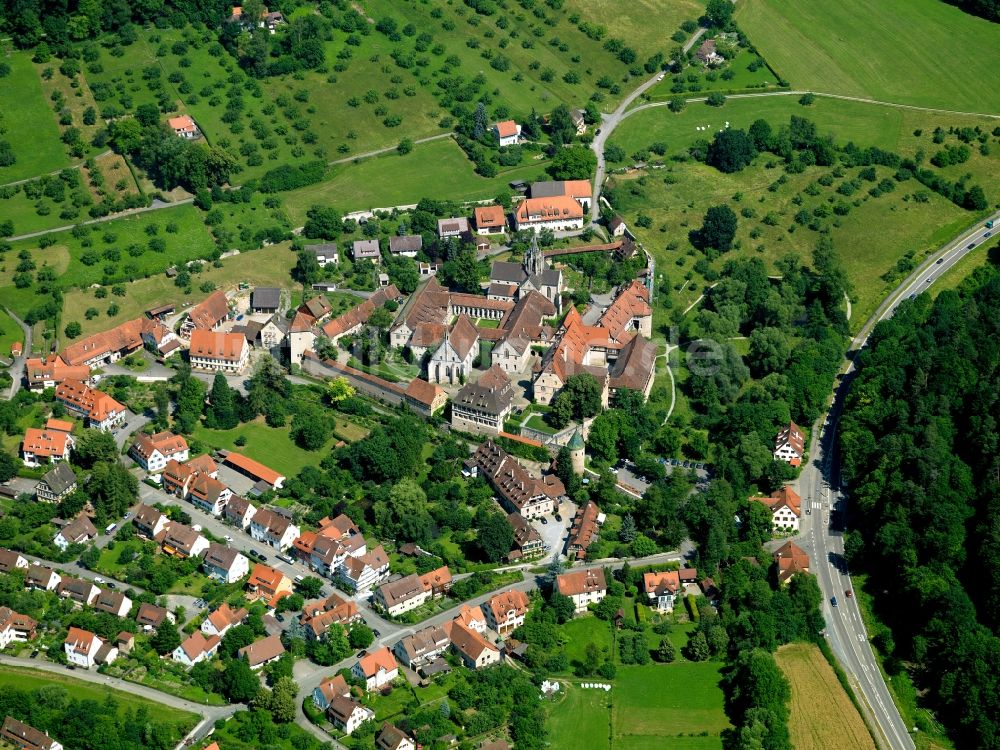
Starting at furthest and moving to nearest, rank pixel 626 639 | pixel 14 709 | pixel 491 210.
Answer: pixel 491 210, pixel 626 639, pixel 14 709

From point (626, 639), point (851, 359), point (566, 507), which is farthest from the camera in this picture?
point (851, 359)

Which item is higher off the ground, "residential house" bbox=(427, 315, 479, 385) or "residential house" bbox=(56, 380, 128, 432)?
"residential house" bbox=(427, 315, 479, 385)

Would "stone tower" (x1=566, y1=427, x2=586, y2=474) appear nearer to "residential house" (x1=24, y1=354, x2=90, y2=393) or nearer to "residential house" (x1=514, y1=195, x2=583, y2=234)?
"residential house" (x1=514, y1=195, x2=583, y2=234)

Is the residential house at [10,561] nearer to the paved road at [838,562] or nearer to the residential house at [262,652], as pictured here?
the residential house at [262,652]

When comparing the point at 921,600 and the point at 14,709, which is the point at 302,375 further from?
the point at 921,600

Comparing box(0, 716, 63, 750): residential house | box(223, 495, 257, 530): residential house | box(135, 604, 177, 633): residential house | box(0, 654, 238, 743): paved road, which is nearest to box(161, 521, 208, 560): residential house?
Answer: box(223, 495, 257, 530): residential house

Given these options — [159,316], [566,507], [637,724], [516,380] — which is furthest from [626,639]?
[159,316]
